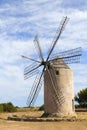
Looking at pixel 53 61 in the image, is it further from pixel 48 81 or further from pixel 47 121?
pixel 47 121

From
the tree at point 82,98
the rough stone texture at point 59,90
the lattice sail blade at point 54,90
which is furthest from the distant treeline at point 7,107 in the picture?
the lattice sail blade at point 54,90

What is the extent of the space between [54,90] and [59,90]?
0.46 metres

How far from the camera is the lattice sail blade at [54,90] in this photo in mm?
34125

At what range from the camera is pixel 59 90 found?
34156 millimetres

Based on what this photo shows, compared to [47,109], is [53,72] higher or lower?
higher

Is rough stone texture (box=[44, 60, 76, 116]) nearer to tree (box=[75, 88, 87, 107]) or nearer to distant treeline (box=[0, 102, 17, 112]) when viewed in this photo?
distant treeline (box=[0, 102, 17, 112])

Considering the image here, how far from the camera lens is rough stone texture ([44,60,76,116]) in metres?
34.2

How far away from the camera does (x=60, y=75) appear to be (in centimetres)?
3419

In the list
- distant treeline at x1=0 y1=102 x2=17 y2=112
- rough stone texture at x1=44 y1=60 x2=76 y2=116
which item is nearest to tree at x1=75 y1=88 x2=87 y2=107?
distant treeline at x1=0 y1=102 x2=17 y2=112

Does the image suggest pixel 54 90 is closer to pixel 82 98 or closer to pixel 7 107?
pixel 7 107

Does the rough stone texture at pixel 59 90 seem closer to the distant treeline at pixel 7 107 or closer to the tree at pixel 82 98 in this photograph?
the distant treeline at pixel 7 107

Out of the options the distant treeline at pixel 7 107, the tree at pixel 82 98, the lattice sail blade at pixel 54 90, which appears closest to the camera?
the lattice sail blade at pixel 54 90

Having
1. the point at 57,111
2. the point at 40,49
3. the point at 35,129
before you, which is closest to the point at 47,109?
the point at 57,111

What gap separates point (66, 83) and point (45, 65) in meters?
2.59
